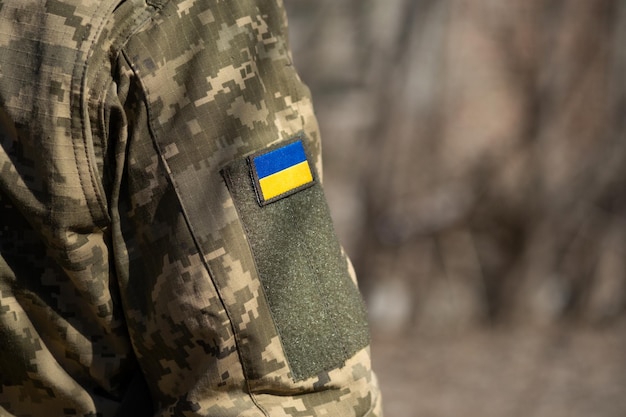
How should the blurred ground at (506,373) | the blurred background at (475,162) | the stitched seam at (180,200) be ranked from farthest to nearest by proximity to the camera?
1. the blurred background at (475,162)
2. the blurred ground at (506,373)
3. the stitched seam at (180,200)

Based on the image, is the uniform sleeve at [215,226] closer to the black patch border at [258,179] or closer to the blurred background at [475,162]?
the black patch border at [258,179]

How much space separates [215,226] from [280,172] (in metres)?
0.14

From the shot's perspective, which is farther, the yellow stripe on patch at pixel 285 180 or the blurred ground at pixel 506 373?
the blurred ground at pixel 506 373

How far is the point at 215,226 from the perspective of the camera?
4.11 feet

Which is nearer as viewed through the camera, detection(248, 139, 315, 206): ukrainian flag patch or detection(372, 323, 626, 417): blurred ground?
detection(248, 139, 315, 206): ukrainian flag patch

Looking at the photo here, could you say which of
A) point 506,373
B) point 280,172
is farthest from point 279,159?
point 506,373

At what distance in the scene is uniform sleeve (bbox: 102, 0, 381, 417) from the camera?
4.08ft

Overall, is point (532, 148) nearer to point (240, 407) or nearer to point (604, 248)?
point (604, 248)

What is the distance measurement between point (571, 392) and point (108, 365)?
338cm

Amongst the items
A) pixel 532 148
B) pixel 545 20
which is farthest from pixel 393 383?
pixel 545 20

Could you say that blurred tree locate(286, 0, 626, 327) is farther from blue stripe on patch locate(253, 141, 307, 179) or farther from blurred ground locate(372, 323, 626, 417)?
blue stripe on patch locate(253, 141, 307, 179)

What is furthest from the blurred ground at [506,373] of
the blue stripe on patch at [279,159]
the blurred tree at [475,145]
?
the blue stripe on patch at [279,159]

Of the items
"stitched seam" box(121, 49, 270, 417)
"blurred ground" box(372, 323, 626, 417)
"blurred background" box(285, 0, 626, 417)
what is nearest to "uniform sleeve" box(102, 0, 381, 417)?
"stitched seam" box(121, 49, 270, 417)

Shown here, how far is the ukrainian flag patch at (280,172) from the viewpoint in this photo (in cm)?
129
